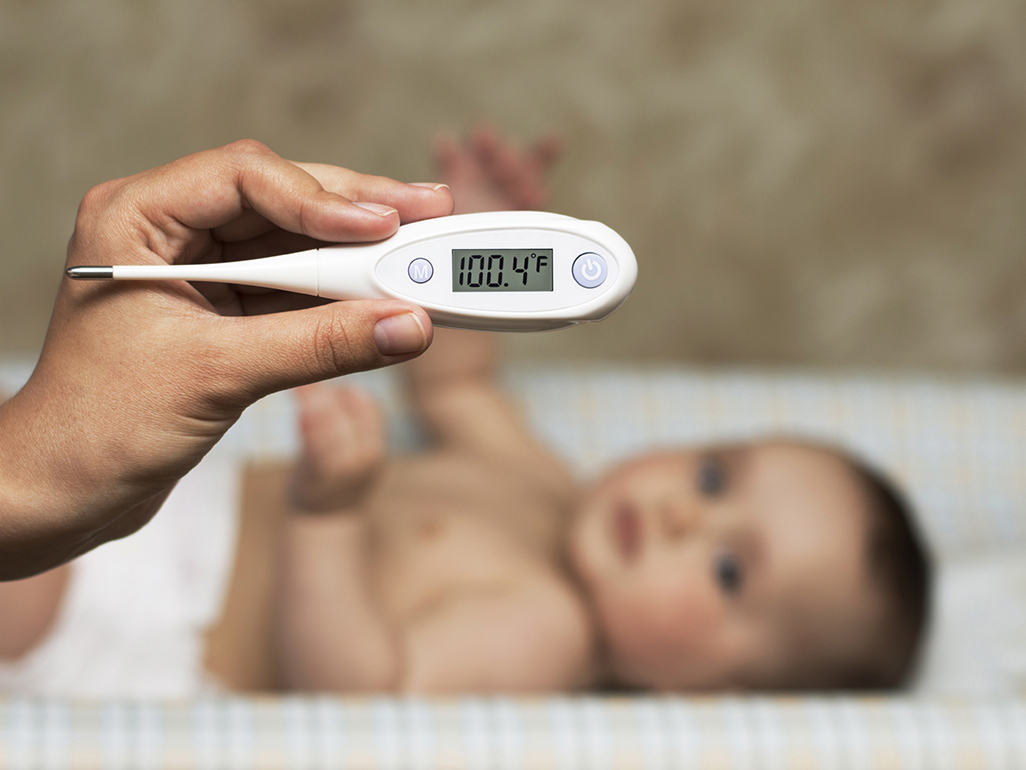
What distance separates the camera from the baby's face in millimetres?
1140

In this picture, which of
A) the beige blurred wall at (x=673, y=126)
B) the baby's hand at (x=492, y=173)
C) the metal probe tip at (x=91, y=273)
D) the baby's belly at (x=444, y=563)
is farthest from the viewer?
the beige blurred wall at (x=673, y=126)

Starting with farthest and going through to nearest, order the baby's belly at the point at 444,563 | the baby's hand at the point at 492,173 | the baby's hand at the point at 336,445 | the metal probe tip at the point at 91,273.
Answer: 1. the baby's hand at the point at 492,173
2. the baby's belly at the point at 444,563
3. the baby's hand at the point at 336,445
4. the metal probe tip at the point at 91,273

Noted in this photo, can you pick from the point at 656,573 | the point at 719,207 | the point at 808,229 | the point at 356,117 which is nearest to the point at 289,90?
the point at 356,117

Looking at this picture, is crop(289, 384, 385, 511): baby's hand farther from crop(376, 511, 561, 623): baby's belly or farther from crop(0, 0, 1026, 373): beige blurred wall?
crop(0, 0, 1026, 373): beige blurred wall

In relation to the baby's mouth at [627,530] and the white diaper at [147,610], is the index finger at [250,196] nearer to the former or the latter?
the white diaper at [147,610]

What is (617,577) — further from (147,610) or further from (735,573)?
(147,610)

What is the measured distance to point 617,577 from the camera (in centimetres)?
117

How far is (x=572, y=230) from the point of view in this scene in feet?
1.65

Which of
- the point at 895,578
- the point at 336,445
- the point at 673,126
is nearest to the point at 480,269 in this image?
the point at 336,445

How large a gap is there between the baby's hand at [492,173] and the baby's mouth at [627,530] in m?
0.45

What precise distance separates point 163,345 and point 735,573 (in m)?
0.89

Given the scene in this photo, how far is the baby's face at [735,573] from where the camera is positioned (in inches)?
44.9

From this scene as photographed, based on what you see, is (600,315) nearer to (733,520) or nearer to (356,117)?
(733,520)

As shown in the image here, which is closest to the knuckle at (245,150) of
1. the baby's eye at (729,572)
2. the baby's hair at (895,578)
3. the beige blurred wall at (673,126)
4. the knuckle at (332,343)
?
the knuckle at (332,343)
